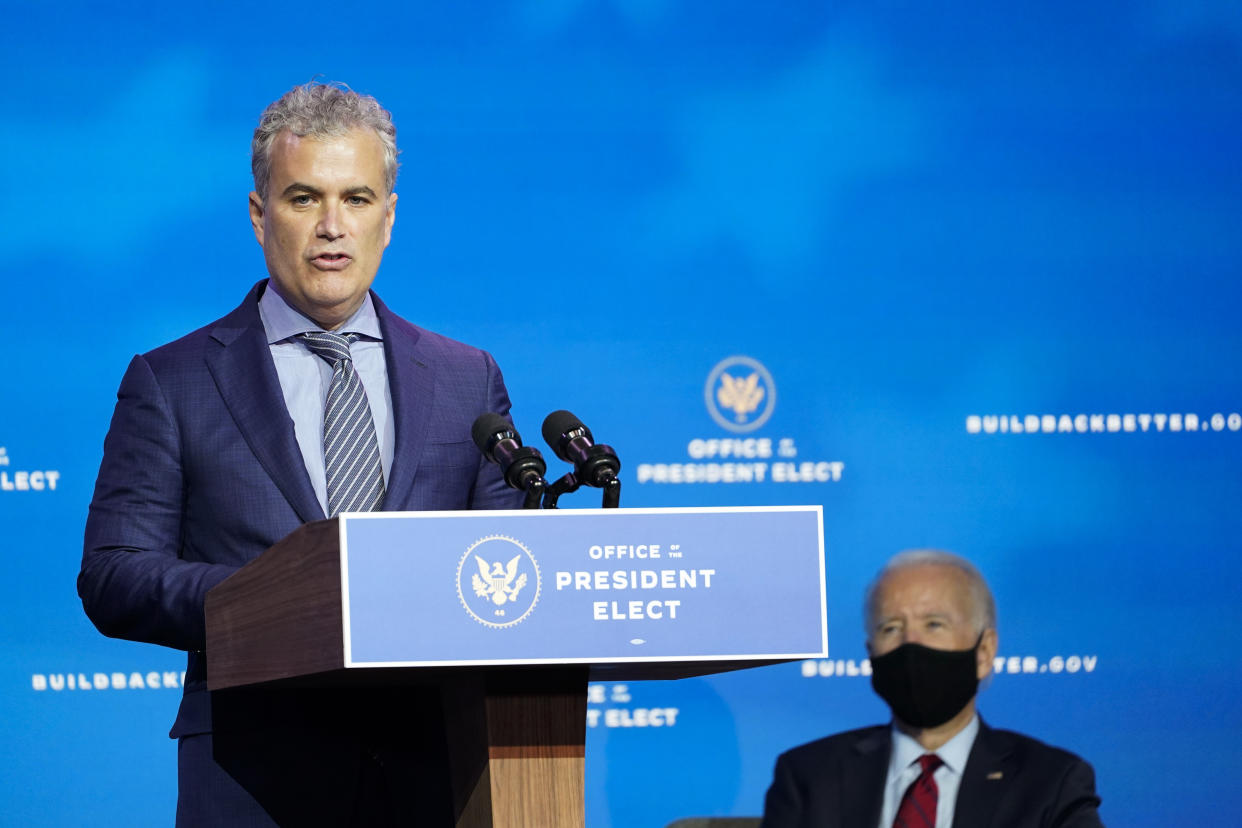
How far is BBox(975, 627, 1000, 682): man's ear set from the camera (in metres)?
2.40

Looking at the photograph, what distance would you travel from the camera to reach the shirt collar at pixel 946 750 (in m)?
2.30

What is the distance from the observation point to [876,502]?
359 cm

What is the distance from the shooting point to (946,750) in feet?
7.57

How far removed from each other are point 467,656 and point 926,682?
1.11 m

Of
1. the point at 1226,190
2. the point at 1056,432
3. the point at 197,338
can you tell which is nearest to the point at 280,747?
the point at 197,338

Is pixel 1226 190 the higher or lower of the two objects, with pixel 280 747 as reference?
higher

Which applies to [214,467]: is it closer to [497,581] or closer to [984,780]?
[497,581]

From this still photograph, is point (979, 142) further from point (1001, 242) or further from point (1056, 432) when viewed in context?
point (1056, 432)

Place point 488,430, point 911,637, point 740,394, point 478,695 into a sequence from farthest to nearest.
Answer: point 740,394, point 911,637, point 488,430, point 478,695

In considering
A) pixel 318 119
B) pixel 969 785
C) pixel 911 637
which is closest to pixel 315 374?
pixel 318 119

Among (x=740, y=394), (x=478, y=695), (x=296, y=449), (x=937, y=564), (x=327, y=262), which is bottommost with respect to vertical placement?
(x=478, y=695)

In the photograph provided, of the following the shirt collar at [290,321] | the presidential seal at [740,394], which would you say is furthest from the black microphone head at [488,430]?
the presidential seal at [740,394]

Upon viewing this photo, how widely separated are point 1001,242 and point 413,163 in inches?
58.5

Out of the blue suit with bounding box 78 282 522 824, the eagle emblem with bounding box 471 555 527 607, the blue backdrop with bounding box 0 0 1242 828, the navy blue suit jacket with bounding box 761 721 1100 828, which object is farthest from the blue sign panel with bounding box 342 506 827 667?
the blue backdrop with bounding box 0 0 1242 828
